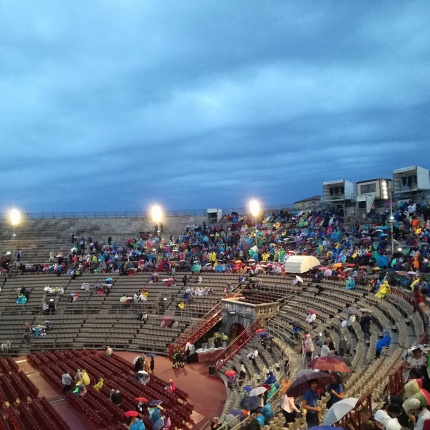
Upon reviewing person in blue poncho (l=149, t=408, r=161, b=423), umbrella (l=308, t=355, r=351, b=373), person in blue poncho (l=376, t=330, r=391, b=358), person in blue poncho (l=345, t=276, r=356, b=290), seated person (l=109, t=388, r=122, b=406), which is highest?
umbrella (l=308, t=355, r=351, b=373)

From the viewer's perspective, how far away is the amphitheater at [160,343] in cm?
1697

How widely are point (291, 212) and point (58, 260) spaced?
2301 centimetres

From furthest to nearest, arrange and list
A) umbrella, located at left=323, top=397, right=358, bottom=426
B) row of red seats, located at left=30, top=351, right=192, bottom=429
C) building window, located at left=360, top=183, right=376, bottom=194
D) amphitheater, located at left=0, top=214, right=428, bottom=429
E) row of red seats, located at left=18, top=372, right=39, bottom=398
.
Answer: building window, located at left=360, top=183, right=376, bottom=194 < row of red seats, located at left=18, top=372, right=39, bottom=398 < row of red seats, located at left=30, top=351, right=192, bottom=429 < amphitheater, located at left=0, top=214, right=428, bottom=429 < umbrella, located at left=323, top=397, right=358, bottom=426

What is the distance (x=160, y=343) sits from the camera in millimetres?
29875

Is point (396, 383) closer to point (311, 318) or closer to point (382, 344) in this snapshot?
point (382, 344)

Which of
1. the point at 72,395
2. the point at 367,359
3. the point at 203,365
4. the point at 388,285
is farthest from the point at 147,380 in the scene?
the point at 388,285

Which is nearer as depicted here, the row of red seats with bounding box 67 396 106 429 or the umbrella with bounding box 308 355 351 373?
the umbrella with bounding box 308 355 351 373

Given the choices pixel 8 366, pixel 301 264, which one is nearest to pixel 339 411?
pixel 301 264

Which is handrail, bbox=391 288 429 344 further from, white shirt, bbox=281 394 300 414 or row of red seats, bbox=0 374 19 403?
row of red seats, bbox=0 374 19 403

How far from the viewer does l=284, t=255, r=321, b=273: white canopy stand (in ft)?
96.1

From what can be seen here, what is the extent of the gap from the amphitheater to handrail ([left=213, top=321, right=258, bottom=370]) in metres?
0.07

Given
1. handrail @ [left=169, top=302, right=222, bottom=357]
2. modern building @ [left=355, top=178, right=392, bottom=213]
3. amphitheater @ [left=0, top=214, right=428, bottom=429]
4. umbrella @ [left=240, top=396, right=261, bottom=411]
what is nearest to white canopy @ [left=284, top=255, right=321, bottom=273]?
amphitheater @ [left=0, top=214, right=428, bottom=429]

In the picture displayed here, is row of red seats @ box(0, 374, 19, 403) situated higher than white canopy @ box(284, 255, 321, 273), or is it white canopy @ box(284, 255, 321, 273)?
white canopy @ box(284, 255, 321, 273)

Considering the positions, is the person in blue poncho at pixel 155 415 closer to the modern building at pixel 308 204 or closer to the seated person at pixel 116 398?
the seated person at pixel 116 398
